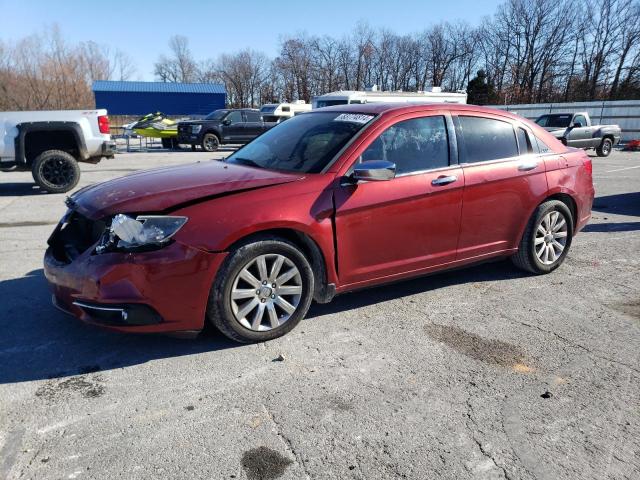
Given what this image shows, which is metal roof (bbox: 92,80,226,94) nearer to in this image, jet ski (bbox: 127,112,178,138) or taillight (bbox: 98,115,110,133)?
jet ski (bbox: 127,112,178,138)

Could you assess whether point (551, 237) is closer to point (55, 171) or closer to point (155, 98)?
point (55, 171)

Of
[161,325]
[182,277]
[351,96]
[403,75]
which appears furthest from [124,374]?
[403,75]

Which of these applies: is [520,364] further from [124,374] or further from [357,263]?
[124,374]

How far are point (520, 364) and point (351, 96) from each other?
18.2 metres

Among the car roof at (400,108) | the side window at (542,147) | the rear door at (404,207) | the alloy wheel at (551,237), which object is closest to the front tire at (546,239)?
the alloy wheel at (551,237)

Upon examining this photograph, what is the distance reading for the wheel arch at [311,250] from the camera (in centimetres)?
339

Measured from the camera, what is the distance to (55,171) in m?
9.81

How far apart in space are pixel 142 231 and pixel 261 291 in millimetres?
857

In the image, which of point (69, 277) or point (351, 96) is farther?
point (351, 96)

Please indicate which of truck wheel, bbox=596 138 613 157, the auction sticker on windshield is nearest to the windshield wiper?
the auction sticker on windshield

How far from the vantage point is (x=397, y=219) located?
386 cm

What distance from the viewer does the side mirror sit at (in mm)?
3578

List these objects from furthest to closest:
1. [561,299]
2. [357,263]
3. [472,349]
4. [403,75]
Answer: [403,75]
[561,299]
[357,263]
[472,349]

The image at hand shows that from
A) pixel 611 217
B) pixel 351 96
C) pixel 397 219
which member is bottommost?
pixel 611 217
